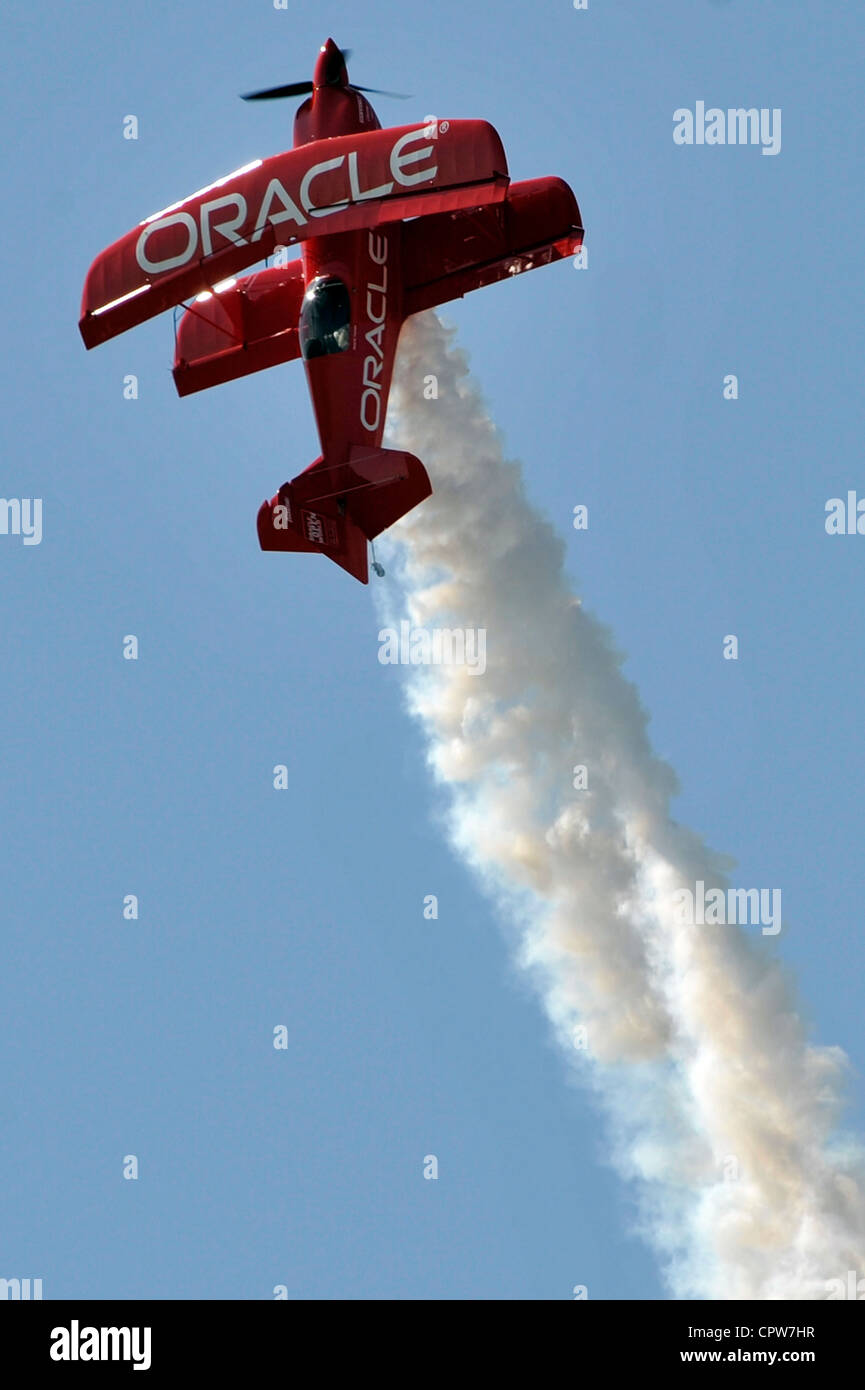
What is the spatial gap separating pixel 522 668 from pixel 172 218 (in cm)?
998

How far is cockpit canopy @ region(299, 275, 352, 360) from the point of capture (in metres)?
39.4

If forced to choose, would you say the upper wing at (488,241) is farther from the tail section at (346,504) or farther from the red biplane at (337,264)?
the tail section at (346,504)

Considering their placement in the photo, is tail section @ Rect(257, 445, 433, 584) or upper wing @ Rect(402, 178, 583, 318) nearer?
tail section @ Rect(257, 445, 433, 584)

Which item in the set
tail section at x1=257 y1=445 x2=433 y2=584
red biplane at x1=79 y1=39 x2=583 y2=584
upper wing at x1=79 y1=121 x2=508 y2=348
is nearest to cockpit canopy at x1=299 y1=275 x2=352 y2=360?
red biplane at x1=79 y1=39 x2=583 y2=584

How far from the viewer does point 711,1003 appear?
4219cm

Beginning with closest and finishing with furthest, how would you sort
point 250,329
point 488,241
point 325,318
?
point 325,318, point 488,241, point 250,329

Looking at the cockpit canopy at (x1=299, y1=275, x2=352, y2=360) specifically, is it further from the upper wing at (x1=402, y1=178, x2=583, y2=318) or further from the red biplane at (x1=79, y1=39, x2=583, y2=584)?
the upper wing at (x1=402, y1=178, x2=583, y2=318)

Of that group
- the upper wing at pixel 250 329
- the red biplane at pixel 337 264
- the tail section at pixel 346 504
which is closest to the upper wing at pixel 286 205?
the red biplane at pixel 337 264

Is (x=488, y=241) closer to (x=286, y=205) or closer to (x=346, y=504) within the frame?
(x=286, y=205)

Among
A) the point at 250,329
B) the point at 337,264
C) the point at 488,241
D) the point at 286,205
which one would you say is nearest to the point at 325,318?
the point at 337,264

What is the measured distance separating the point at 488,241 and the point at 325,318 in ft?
11.1

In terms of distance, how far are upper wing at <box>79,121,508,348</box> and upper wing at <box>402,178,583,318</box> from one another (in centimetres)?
311

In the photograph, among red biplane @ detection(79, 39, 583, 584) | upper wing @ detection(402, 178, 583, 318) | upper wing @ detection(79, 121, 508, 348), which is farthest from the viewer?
upper wing @ detection(402, 178, 583, 318)

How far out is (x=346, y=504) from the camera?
40125 mm
